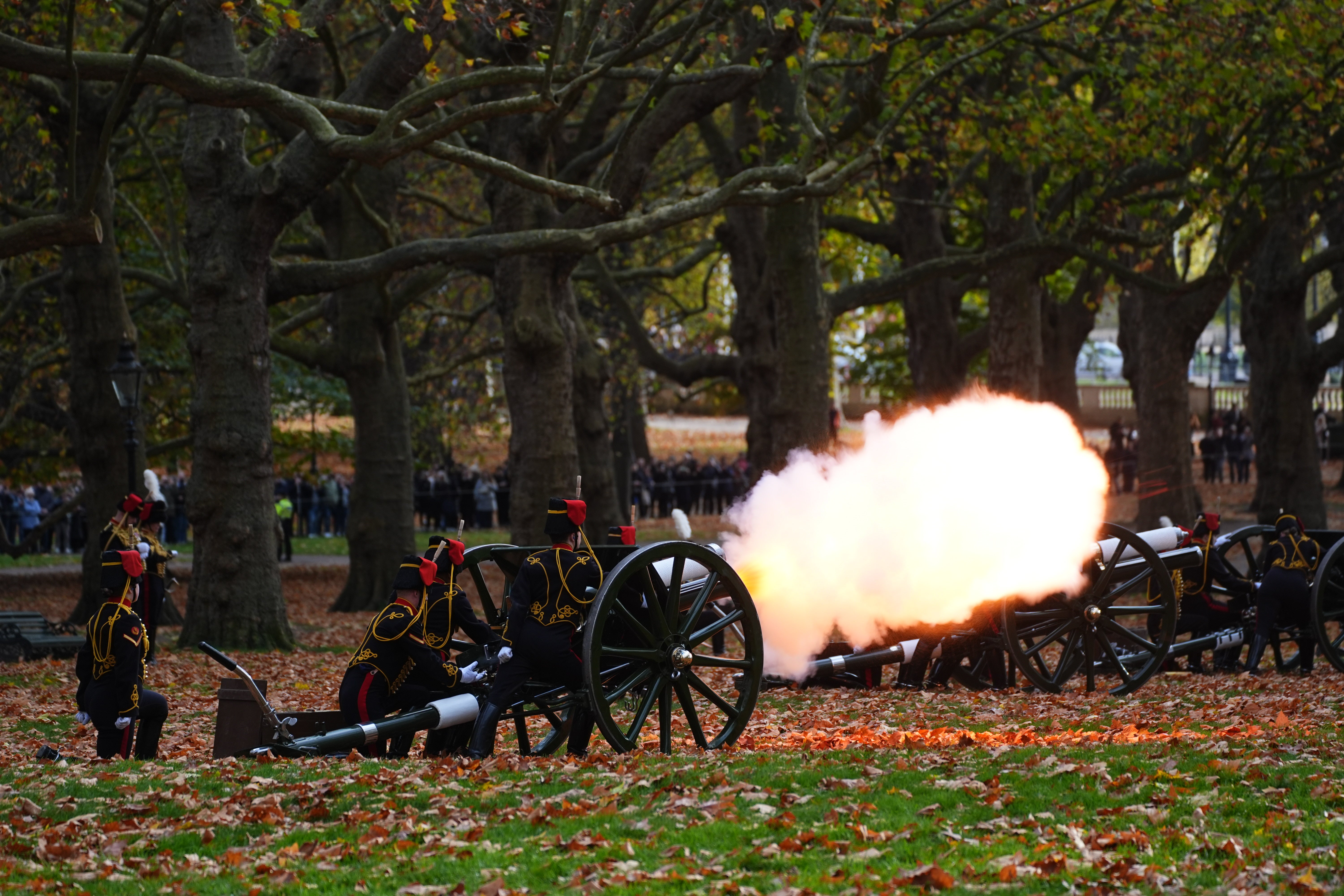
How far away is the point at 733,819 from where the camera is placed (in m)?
7.82

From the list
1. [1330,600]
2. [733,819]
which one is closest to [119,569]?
[733,819]

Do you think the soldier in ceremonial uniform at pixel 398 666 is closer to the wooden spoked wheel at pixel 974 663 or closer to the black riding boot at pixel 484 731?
the black riding boot at pixel 484 731

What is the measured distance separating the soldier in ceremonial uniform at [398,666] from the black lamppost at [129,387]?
9.91m

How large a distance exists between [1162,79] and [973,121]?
2.62 meters

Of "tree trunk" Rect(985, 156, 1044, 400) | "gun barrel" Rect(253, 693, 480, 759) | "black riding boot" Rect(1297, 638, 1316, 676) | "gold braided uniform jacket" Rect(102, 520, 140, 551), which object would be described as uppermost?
"tree trunk" Rect(985, 156, 1044, 400)

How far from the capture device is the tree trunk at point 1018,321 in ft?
70.0

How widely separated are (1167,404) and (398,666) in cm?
1755

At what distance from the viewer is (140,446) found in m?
20.5

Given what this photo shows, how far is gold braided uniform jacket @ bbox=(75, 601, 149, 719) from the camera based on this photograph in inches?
391

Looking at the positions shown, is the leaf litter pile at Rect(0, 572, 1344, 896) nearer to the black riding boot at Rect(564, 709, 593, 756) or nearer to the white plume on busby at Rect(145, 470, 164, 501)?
the black riding boot at Rect(564, 709, 593, 756)

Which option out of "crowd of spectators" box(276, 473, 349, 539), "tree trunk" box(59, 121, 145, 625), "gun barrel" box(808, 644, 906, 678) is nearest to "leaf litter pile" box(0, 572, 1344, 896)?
"gun barrel" box(808, 644, 906, 678)

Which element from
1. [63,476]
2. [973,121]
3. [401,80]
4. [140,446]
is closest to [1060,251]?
[973,121]

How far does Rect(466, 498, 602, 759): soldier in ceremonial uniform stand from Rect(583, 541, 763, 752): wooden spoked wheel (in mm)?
207

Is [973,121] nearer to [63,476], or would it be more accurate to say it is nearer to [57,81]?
[57,81]
